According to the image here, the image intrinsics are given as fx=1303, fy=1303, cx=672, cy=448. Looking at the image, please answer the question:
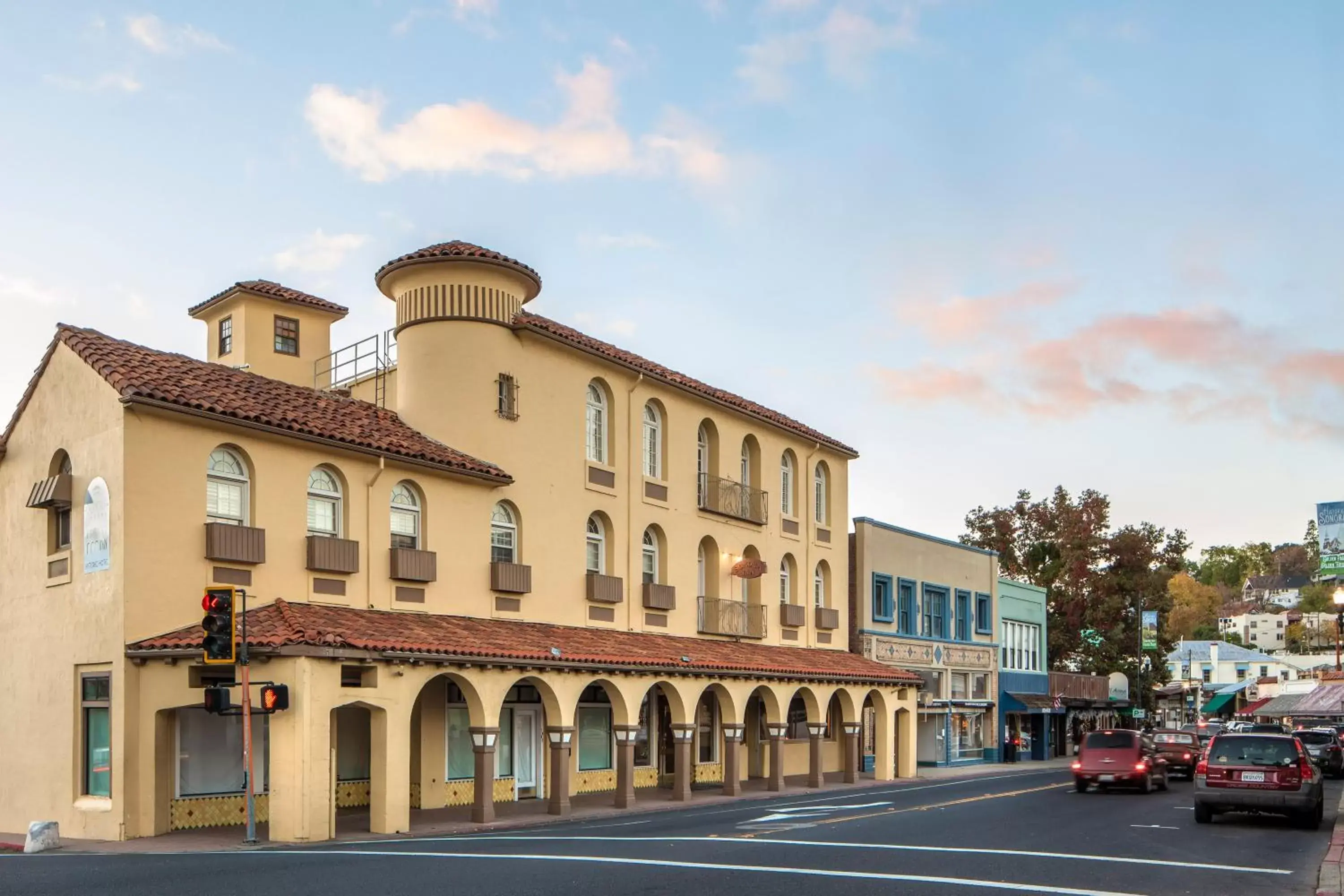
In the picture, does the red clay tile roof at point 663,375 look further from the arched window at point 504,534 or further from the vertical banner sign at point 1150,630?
the vertical banner sign at point 1150,630

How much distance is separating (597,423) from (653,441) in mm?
2446

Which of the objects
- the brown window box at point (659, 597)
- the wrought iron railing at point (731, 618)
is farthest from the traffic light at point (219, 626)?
the wrought iron railing at point (731, 618)

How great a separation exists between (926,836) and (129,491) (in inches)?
552

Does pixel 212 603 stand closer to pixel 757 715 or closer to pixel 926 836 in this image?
pixel 926 836

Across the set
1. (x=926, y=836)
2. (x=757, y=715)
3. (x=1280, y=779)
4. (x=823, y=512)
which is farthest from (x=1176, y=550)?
(x=926, y=836)

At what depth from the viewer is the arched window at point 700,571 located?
3609cm

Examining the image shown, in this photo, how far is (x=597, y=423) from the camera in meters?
33.4

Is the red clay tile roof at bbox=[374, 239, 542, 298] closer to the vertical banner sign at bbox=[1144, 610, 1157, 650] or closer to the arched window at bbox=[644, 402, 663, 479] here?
the arched window at bbox=[644, 402, 663, 479]

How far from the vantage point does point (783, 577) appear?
4088 centimetres

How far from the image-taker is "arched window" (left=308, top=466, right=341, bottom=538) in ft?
82.4

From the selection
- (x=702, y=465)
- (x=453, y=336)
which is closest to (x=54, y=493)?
(x=453, y=336)

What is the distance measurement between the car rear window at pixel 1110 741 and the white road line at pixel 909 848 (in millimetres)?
15706

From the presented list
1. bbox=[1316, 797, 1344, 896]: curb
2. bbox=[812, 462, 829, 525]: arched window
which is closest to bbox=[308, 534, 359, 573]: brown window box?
bbox=[1316, 797, 1344, 896]: curb

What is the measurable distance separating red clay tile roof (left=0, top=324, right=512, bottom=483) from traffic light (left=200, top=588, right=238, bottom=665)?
14.6 ft
